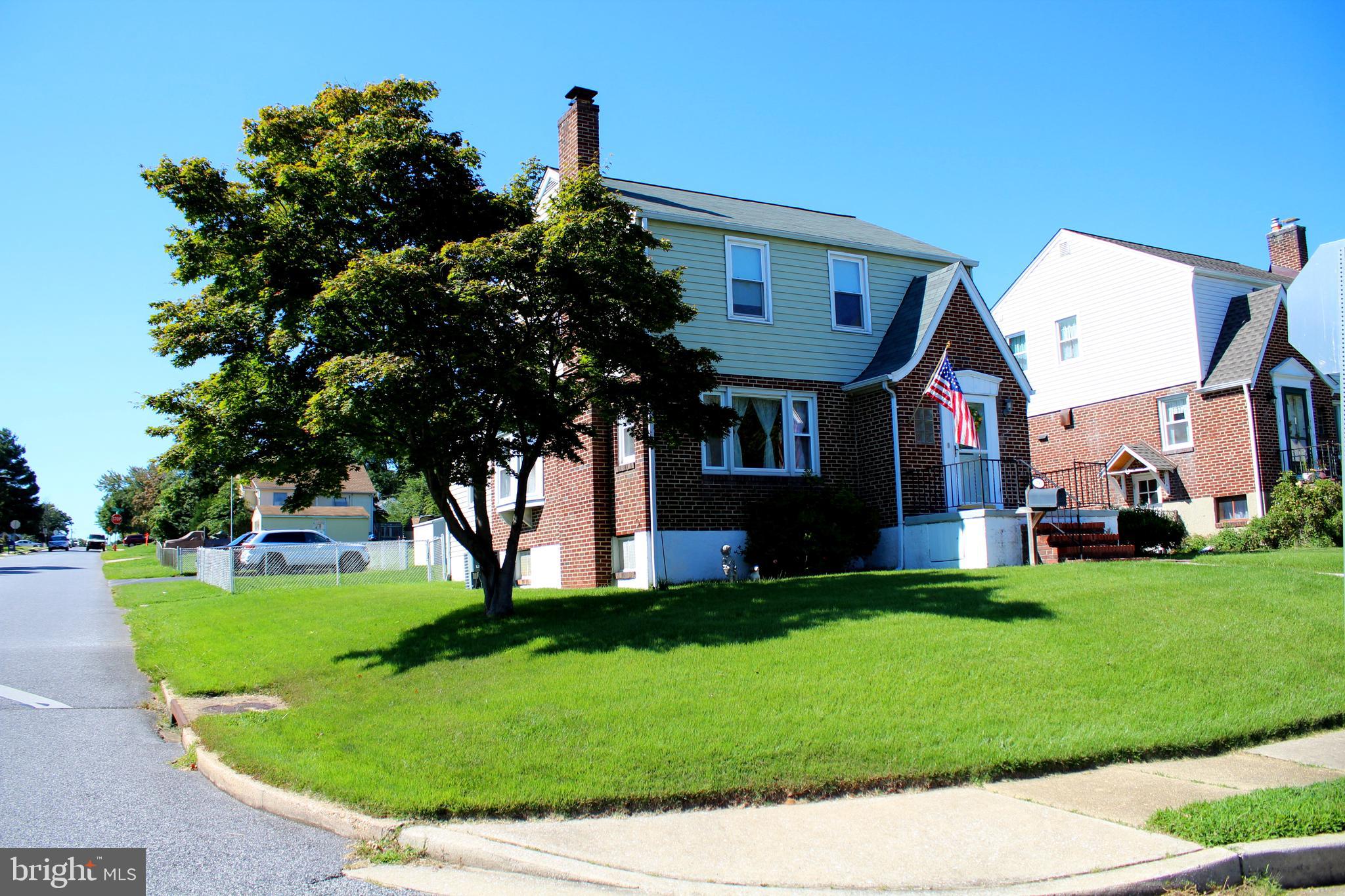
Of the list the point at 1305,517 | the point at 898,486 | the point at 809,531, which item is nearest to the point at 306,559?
the point at 809,531

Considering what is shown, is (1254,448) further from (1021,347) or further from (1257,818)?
(1257,818)

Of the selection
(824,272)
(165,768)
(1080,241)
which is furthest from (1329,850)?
(1080,241)

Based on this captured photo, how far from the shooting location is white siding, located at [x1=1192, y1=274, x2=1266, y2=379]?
23.6 metres

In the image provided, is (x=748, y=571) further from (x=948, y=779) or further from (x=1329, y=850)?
(x=1329, y=850)

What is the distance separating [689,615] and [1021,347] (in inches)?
844

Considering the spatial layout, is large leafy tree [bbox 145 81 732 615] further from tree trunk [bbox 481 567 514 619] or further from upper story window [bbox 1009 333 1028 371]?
upper story window [bbox 1009 333 1028 371]

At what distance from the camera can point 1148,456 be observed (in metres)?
24.2

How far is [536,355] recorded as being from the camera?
11602mm

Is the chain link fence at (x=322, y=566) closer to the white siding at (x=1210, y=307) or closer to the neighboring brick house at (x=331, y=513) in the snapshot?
the white siding at (x=1210, y=307)

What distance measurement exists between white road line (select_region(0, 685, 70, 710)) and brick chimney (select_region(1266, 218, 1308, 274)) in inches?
1322

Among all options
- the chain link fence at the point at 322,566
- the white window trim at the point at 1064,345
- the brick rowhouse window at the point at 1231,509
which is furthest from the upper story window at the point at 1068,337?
the chain link fence at the point at 322,566

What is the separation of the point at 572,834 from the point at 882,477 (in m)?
12.9

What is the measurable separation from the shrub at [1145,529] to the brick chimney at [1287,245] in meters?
16.7

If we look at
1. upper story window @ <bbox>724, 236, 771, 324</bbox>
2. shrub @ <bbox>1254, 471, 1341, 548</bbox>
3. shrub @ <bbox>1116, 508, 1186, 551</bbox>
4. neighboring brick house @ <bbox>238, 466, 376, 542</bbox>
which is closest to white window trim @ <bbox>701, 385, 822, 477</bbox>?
upper story window @ <bbox>724, 236, 771, 324</bbox>
